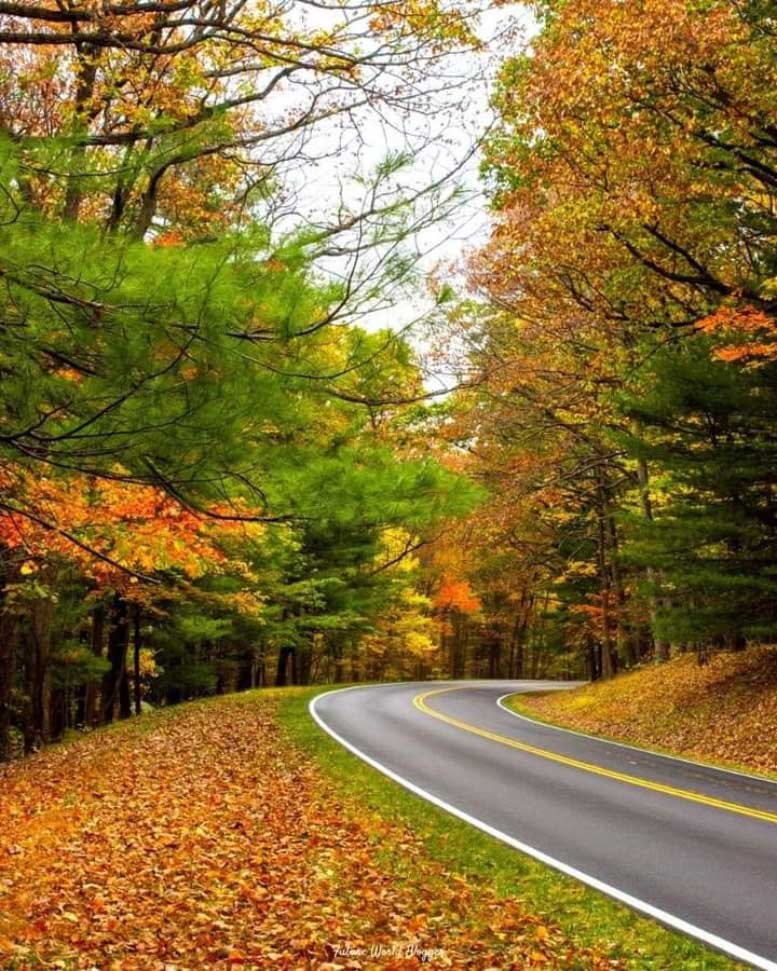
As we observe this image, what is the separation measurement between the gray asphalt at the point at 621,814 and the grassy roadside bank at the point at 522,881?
0.38m

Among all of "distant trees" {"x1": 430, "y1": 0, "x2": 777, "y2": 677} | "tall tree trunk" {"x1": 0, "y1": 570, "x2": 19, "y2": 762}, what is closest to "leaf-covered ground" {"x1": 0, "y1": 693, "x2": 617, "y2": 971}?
"distant trees" {"x1": 430, "y1": 0, "x2": 777, "y2": 677}

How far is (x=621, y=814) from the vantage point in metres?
9.89

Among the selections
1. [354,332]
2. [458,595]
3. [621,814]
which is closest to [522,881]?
[621,814]

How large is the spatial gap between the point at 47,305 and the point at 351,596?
88.1ft

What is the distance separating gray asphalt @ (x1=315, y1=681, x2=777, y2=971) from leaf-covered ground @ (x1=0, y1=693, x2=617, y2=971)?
127 centimetres

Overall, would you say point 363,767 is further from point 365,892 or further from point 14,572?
point 14,572

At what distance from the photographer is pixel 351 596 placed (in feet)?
99.8

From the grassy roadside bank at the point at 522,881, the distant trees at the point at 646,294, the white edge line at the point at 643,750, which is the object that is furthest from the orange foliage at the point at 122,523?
the white edge line at the point at 643,750

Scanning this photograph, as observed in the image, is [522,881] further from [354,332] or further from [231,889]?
[354,332]

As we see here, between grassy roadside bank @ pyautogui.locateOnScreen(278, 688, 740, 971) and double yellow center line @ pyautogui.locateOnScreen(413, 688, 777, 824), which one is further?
double yellow center line @ pyautogui.locateOnScreen(413, 688, 777, 824)

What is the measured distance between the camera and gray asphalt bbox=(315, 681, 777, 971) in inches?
267

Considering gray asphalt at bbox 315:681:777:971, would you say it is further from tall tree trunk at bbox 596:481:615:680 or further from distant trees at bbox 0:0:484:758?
tall tree trunk at bbox 596:481:615:680

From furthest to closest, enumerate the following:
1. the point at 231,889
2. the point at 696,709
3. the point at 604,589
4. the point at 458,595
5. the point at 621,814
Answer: the point at 458,595
the point at 604,589
the point at 696,709
the point at 621,814
the point at 231,889

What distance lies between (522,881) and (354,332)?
539 cm
